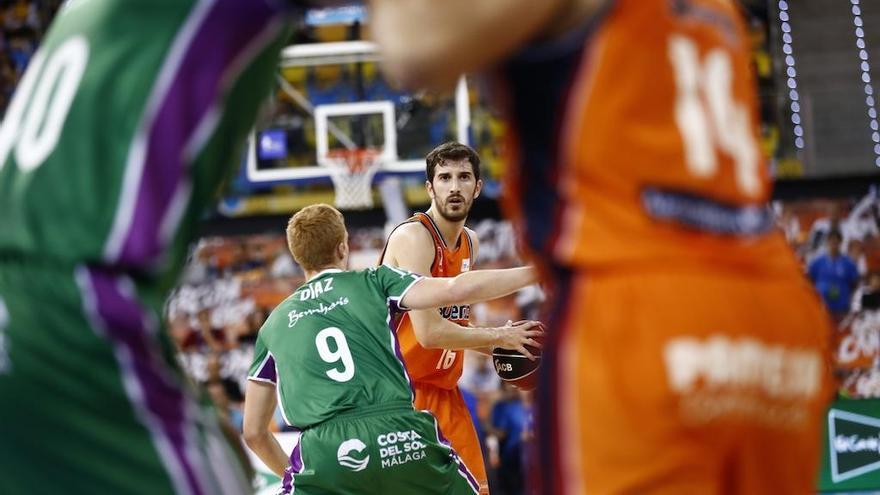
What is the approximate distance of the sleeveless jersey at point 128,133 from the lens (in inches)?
83.2

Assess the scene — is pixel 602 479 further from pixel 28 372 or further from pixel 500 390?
pixel 500 390

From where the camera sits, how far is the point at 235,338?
13.3m

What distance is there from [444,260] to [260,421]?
1474 millimetres

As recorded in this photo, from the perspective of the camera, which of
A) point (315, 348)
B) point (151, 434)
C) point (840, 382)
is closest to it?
point (151, 434)

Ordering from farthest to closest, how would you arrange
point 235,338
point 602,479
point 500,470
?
1. point 235,338
2. point 500,470
3. point 602,479

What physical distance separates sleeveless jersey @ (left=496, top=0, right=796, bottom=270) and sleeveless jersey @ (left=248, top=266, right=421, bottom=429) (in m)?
3.20

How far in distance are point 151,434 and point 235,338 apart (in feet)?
37.5

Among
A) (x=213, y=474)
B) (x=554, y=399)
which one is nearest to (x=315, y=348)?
(x=213, y=474)

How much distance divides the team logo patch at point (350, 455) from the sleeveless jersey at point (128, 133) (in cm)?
297

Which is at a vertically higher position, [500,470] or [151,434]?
[151,434]

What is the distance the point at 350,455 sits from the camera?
201 inches

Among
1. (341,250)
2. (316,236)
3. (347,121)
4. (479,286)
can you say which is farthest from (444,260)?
(347,121)

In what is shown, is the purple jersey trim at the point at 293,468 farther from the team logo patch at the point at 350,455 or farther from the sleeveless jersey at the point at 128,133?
the sleeveless jersey at the point at 128,133

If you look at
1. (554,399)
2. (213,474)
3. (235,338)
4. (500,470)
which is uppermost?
(554,399)
